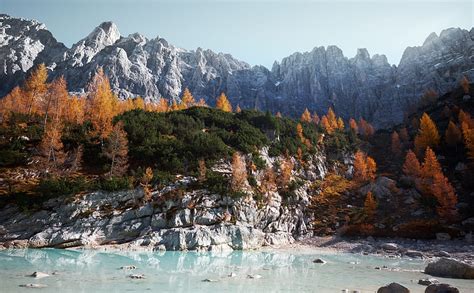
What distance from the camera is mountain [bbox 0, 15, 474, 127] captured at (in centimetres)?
14975

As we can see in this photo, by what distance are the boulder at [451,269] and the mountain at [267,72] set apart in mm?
124764

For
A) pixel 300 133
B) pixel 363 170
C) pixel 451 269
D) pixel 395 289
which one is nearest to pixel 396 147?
pixel 363 170

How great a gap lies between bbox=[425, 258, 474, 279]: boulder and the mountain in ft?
409

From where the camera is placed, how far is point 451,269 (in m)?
25.5

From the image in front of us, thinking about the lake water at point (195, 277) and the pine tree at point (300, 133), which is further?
the pine tree at point (300, 133)

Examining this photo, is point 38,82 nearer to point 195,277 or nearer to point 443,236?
point 195,277

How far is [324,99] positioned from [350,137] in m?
73.3

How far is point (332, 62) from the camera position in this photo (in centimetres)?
18188

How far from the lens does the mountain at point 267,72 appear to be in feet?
491

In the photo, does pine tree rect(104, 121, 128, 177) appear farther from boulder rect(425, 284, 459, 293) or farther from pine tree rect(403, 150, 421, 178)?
pine tree rect(403, 150, 421, 178)

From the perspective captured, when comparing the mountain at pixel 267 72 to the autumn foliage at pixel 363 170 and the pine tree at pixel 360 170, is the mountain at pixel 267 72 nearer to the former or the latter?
the autumn foliage at pixel 363 170

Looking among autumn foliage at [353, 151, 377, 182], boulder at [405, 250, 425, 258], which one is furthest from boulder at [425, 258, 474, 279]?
autumn foliage at [353, 151, 377, 182]

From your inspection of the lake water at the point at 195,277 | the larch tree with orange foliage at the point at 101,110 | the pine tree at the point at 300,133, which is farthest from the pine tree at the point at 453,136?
the larch tree with orange foliage at the point at 101,110

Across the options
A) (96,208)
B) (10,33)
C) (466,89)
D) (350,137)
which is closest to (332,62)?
(466,89)
